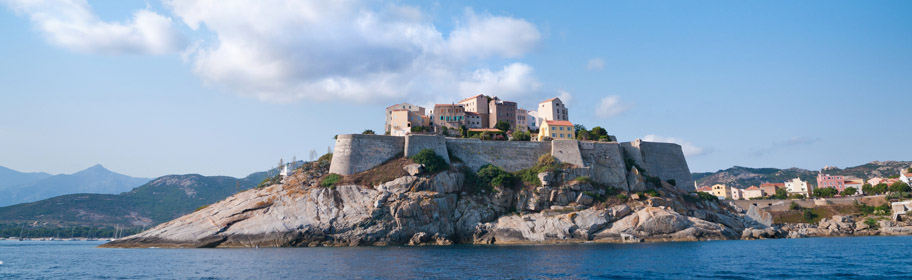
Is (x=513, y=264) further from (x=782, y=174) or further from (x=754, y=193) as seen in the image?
(x=782, y=174)

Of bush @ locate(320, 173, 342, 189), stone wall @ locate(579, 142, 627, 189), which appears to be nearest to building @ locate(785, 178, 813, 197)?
stone wall @ locate(579, 142, 627, 189)

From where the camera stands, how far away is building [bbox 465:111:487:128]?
243 feet

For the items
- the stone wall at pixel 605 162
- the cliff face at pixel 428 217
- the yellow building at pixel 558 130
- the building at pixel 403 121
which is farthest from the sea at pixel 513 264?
the building at pixel 403 121

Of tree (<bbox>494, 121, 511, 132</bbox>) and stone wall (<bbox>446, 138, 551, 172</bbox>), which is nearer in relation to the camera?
stone wall (<bbox>446, 138, 551, 172</bbox>)

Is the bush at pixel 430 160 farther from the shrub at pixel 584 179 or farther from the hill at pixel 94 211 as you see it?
the hill at pixel 94 211

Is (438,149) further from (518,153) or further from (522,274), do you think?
(522,274)

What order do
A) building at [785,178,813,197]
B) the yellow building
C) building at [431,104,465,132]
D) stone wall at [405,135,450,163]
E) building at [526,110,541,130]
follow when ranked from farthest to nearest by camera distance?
building at [785,178,813,197], building at [526,110,541,130], building at [431,104,465,132], the yellow building, stone wall at [405,135,450,163]

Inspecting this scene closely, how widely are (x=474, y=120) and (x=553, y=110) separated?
1065 cm

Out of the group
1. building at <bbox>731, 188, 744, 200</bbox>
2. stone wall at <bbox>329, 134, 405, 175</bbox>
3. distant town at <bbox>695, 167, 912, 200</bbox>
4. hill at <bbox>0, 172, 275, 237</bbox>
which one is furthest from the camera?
hill at <bbox>0, 172, 275, 237</bbox>

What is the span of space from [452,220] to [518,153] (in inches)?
494

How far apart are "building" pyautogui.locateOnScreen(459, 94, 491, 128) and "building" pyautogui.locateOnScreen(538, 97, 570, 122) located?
751 centimetres

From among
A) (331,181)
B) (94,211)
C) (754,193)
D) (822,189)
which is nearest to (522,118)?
(331,181)

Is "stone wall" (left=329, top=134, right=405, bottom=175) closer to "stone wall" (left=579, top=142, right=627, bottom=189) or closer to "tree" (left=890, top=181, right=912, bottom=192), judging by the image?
"stone wall" (left=579, top=142, right=627, bottom=189)

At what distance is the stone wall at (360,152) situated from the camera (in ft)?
182
